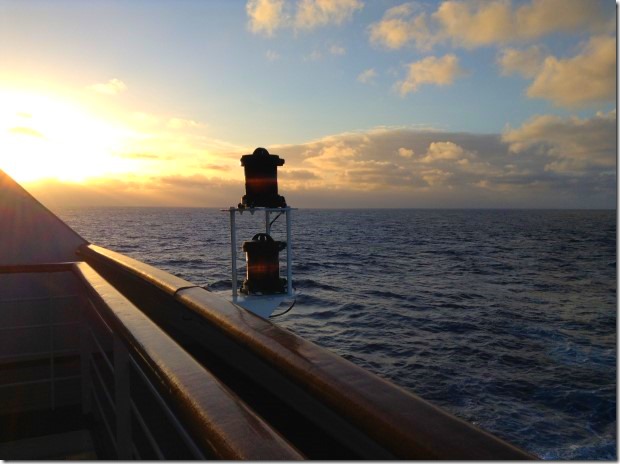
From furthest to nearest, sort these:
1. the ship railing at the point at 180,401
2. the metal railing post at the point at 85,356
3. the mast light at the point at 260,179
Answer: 1. the mast light at the point at 260,179
2. the metal railing post at the point at 85,356
3. the ship railing at the point at 180,401

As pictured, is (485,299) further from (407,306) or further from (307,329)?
(307,329)

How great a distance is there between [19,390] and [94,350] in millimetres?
618

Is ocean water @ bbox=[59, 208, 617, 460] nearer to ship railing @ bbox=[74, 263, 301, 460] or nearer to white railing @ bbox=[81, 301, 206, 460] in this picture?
white railing @ bbox=[81, 301, 206, 460]

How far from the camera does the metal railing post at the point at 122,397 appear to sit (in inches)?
63.3

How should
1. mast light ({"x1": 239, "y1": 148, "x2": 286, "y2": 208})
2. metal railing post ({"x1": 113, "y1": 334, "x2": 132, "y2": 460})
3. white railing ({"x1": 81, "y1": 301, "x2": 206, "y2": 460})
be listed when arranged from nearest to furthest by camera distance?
white railing ({"x1": 81, "y1": 301, "x2": 206, "y2": 460})
metal railing post ({"x1": 113, "y1": 334, "x2": 132, "y2": 460})
mast light ({"x1": 239, "y1": 148, "x2": 286, "y2": 208})

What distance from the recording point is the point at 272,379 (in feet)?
4.85

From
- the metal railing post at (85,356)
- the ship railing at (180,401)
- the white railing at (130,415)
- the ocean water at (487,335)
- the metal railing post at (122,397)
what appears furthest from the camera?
the ocean water at (487,335)

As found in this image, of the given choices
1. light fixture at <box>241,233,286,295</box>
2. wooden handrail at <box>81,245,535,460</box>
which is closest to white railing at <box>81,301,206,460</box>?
wooden handrail at <box>81,245,535,460</box>

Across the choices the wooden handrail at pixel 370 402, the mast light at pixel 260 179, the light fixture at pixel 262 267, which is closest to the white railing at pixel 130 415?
the wooden handrail at pixel 370 402

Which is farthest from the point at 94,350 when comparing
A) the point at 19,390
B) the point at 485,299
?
the point at 485,299

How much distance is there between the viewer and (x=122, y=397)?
1.66m

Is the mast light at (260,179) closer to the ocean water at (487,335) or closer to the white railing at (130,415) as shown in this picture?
the white railing at (130,415)

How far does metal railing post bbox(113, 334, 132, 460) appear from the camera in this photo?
161 cm

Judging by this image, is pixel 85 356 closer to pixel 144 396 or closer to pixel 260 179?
pixel 144 396
